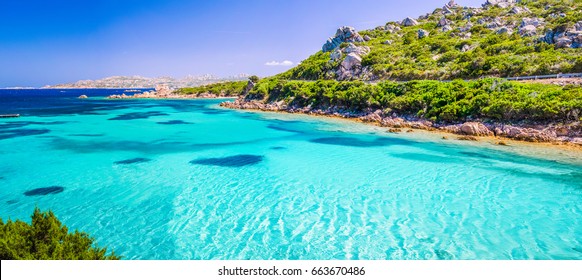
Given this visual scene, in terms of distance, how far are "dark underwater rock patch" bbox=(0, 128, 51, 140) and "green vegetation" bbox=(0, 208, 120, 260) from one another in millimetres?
33975

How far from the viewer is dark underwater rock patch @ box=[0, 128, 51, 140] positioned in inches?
1258

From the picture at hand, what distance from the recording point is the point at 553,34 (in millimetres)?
44875

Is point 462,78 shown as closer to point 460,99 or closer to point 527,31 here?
point 460,99

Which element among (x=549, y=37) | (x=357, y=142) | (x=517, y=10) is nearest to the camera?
(x=357, y=142)

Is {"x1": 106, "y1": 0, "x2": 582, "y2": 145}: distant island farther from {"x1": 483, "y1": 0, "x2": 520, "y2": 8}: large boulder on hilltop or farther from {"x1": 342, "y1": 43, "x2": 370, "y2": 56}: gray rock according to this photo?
{"x1": 483, "y1": 0, "x2": 520, "y2": 8}: large boulder on hilltop

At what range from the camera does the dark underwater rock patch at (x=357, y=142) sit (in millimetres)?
27080

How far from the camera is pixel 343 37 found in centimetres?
8425

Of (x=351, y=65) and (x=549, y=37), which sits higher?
(x=549, y=37)

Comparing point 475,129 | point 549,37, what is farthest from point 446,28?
point 475,129

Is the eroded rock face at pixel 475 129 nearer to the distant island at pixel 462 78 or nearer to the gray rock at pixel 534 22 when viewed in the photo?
the distant island at pixel 462 78

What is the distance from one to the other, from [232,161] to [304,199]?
8.65 meters

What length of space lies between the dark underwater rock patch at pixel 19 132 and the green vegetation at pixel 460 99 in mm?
37778

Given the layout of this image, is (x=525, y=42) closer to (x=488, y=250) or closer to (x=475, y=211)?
(x=475, y=211)

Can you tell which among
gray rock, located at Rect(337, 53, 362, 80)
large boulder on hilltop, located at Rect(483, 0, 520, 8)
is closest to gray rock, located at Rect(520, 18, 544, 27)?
large boulder on hilltop, located at Rect(483, 0, 520, 8)
